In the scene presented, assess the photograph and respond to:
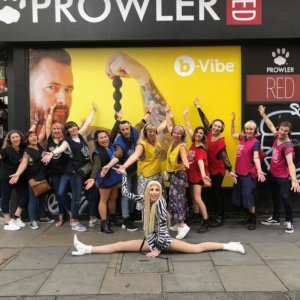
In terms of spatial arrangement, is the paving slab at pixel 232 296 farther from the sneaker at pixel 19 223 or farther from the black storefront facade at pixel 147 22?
the black storefront facade at pixel 147 22

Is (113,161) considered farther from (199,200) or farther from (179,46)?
(179,46)

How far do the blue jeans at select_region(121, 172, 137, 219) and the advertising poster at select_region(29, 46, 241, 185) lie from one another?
1158 millimetres

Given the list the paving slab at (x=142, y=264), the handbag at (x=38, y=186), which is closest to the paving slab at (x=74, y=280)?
the paving slab at (x=142, y=264)

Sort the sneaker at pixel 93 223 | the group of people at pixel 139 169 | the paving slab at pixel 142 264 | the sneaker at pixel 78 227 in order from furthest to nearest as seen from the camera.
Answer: the sneaker at pixel 93 223 → the sneaker at pixel 78 227 → the group of people at pixel 139 169 → the paving slab at pixel 142 264

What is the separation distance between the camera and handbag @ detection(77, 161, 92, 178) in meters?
7.01

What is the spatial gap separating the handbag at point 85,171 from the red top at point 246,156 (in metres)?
2.41

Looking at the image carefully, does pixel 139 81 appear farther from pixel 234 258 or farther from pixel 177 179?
pixel 234 258

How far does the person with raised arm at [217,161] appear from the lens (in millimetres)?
6934

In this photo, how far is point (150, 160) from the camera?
6500 mm

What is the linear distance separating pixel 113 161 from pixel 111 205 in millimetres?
872

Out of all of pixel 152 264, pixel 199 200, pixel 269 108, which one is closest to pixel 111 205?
pixel 199 200

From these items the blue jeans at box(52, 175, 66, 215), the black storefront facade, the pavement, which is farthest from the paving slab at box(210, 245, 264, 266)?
the black storefront facade

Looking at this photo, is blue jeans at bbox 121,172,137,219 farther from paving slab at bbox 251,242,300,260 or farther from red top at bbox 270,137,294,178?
red top at bbox 270,137,294,178

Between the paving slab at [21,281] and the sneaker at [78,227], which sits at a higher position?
the sneaker at [78,227]
